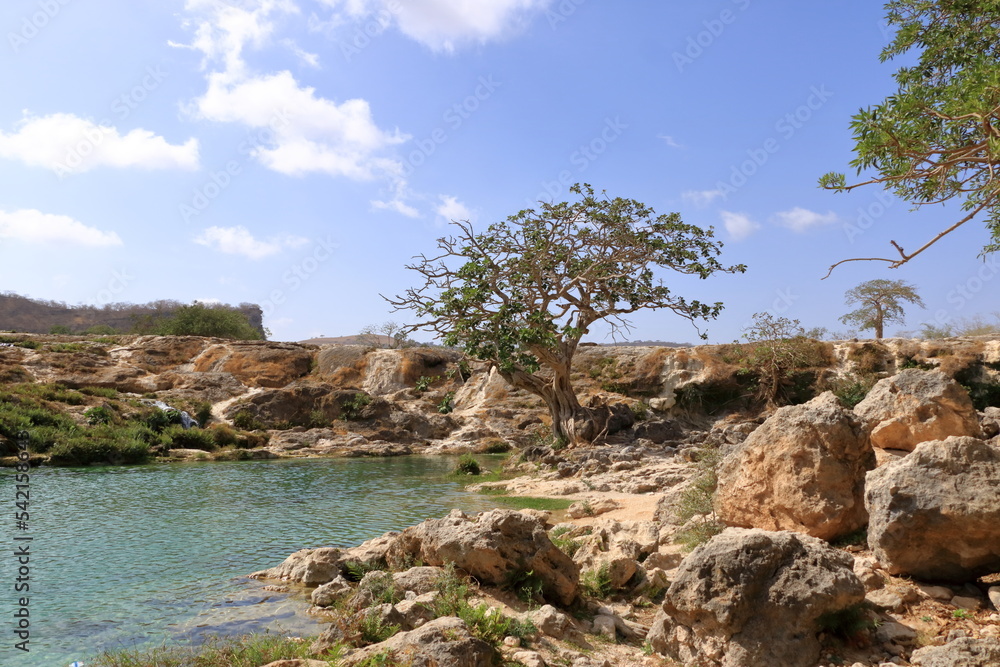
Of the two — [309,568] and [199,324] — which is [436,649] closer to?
[309,568]

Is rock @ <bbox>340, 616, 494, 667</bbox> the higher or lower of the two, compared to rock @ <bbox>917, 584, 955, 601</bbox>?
lower

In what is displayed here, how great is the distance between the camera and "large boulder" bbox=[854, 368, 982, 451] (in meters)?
10.1

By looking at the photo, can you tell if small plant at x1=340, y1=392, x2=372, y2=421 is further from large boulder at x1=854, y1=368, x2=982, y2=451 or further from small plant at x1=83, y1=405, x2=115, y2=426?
large boulder at x1=854, y1=368, x2=982, y2=451

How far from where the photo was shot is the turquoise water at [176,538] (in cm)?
654

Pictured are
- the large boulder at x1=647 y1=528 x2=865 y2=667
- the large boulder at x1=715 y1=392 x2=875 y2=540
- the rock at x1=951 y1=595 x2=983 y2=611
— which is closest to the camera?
the large boulder at x1=647 y1=528 x2=865 y2=667

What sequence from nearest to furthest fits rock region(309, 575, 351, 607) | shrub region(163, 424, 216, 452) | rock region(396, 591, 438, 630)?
1. rock region(396, 591, 438, 630)
2. rock region(309, 575, 351, 607)
3. shrub region(163, 424, 216, 452)

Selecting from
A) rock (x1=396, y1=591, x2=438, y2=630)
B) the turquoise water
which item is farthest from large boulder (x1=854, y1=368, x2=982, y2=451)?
the turquoise water

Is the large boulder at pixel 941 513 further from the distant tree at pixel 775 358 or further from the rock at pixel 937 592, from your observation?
the distant tree at pixel 775 358

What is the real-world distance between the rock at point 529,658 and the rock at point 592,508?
290 inches

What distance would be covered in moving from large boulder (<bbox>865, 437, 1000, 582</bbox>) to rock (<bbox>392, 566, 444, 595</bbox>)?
14.2 feet

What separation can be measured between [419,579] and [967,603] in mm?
5008

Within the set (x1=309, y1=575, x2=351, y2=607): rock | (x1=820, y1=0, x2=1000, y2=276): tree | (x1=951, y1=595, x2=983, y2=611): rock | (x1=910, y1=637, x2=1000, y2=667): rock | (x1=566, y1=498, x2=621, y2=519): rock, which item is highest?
(x1=820, y1=0, x2=1000, y2=276): tree

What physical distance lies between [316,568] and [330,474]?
12.6 m

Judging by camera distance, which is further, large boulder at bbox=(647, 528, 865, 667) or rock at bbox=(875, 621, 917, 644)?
rock at bbox=(875, 621, 917, 644)
